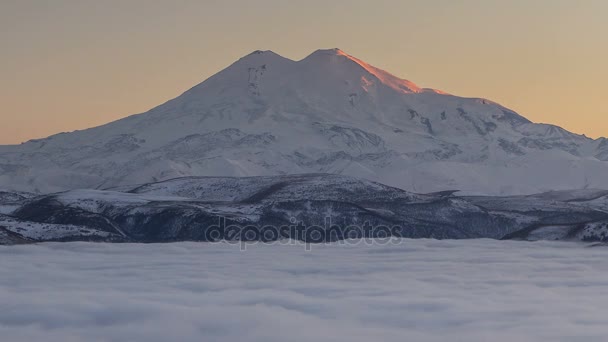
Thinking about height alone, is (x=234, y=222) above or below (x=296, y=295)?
above

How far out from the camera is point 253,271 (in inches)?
3521

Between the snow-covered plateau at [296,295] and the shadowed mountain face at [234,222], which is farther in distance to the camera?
the shadowed mountain face at [234,222]

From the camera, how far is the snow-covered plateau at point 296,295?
55.1m

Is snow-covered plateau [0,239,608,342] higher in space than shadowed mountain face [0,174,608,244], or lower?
lower

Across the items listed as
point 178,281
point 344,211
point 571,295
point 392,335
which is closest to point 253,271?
point 178,281

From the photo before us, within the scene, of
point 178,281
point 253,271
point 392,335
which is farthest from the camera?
point 253,271

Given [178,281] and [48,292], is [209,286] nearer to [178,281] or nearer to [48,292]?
[178,281]

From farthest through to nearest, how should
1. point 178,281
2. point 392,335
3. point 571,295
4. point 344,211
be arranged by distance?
point 344,211 < point 178,281 < point 571,295 < point 392,335

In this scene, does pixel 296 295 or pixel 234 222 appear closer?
pixel 296 295

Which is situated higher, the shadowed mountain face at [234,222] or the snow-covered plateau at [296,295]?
the shadowed mountain face at [234,222]

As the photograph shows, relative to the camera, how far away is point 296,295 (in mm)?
72062

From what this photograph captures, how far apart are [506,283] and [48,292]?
111 feet

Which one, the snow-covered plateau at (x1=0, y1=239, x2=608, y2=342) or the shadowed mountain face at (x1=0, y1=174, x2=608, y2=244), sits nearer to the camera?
the snow-covered plateau at (x1=0, y1=239, x2=608, y2=342)

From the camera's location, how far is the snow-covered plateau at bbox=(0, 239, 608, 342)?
181 ft
